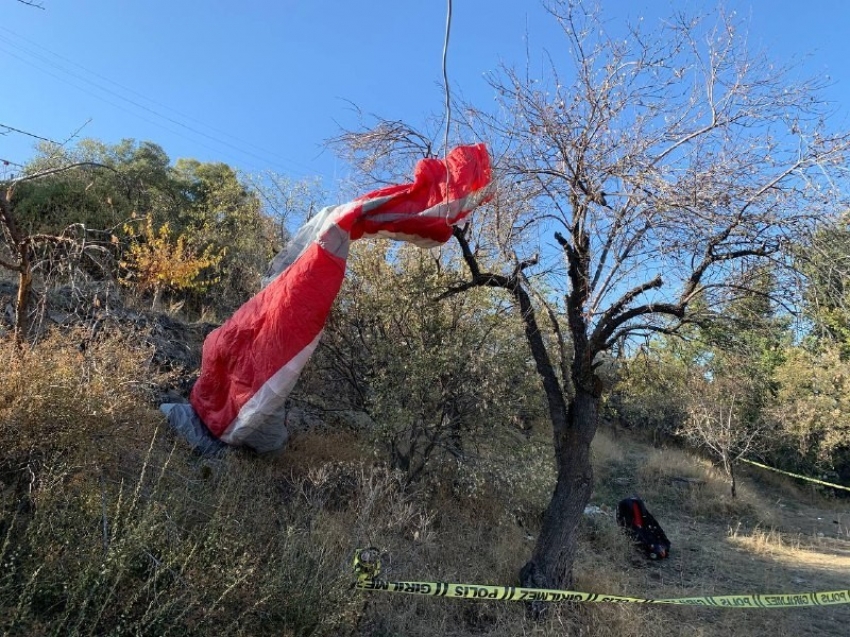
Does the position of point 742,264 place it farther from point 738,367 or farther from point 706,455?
point 706,455

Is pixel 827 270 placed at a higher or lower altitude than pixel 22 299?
higher

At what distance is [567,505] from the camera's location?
17.7ft

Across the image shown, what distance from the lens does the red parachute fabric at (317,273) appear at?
566 centimetres

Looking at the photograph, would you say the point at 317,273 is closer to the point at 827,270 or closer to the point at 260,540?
the point at 260,540

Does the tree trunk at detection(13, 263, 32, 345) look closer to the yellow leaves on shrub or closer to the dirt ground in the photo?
the dirt ground

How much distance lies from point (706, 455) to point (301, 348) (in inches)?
672

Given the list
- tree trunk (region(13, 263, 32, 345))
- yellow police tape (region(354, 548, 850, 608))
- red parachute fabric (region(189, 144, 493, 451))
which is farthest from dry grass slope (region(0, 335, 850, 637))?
red parachute fabric (region(189, 144, 493, 451))

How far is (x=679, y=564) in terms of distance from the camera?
26.9ft

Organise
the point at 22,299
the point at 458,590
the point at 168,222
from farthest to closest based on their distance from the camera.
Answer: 1. the point at 168,222
2. the point at 22,299
3. the point at 458,590

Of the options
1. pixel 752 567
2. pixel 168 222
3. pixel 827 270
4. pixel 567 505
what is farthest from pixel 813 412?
pixel 168 222

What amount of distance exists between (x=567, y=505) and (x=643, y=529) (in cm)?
406

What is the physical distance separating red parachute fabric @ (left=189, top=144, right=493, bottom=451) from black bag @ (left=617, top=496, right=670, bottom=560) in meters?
5.76

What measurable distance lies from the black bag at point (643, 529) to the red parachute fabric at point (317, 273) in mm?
5764

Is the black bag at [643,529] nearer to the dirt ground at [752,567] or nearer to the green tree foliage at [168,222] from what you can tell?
the dirt ground at [752,567]
